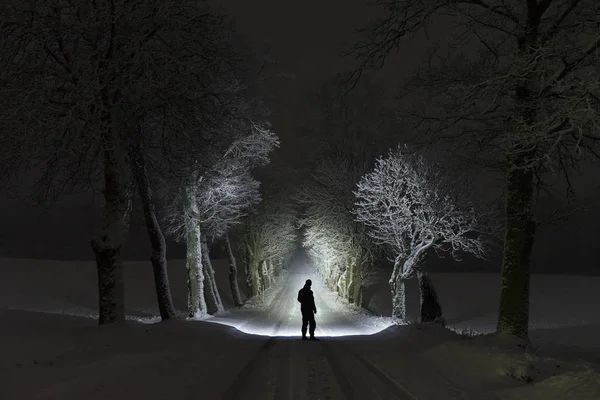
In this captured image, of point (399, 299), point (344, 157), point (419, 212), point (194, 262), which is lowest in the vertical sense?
point (399, 299)

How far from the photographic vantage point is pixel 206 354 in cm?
1045

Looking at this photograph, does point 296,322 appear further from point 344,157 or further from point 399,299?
point 344,157

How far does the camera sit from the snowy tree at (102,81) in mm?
10477

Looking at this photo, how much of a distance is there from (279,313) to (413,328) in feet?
65.9

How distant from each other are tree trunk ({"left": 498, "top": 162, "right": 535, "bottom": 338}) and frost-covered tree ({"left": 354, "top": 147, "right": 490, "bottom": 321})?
14.4m

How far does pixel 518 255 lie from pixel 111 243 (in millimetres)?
9232

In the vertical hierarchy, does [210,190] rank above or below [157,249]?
above

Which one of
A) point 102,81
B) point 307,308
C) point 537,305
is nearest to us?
point 102,81

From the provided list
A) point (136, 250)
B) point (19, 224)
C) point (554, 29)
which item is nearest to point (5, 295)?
point (554, 29)

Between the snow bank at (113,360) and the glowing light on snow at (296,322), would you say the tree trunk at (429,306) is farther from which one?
the snow bank at (113,360)

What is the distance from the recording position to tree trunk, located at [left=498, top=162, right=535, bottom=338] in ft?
35.1

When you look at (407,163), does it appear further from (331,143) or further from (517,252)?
(517,252)

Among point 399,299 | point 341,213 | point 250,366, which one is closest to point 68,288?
point 341,213

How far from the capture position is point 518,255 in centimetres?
1072
